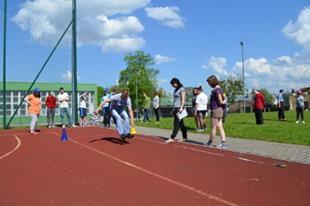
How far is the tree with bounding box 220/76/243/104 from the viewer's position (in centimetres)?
6912

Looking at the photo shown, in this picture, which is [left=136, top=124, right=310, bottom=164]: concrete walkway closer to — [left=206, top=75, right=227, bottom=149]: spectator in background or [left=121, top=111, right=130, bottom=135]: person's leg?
[left=206, top=75, right=227, bottom=149]: spectator in background

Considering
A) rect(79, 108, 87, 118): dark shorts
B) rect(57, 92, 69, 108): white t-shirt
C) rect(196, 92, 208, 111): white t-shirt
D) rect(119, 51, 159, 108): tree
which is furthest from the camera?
rect(119, 51, 159, 108): tree

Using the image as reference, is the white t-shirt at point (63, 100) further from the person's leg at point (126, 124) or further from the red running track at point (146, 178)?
the red running track at point (146, 178)

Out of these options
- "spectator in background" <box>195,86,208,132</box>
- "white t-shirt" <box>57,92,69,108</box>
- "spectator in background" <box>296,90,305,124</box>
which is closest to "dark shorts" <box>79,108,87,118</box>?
"white t-shirt" <box>57,92,69,108</box>

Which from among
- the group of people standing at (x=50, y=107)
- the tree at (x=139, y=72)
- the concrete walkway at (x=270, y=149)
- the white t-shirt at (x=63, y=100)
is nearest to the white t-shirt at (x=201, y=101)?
the concrete walkway at (x=270, y=149)

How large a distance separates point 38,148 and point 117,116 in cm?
243

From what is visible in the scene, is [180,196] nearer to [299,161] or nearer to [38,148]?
[299,161]

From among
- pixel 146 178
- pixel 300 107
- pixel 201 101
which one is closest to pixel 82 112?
pixel 201 101

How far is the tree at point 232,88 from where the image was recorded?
69.1 m

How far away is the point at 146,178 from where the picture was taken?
7461mm

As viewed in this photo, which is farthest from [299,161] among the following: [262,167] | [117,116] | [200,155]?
[117,116]

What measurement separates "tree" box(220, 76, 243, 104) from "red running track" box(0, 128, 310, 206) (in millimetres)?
58779

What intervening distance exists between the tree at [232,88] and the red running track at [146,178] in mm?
58779

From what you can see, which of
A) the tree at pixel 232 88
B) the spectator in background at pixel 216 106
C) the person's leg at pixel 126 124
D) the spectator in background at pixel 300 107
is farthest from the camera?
the tree at pixel 232 88
